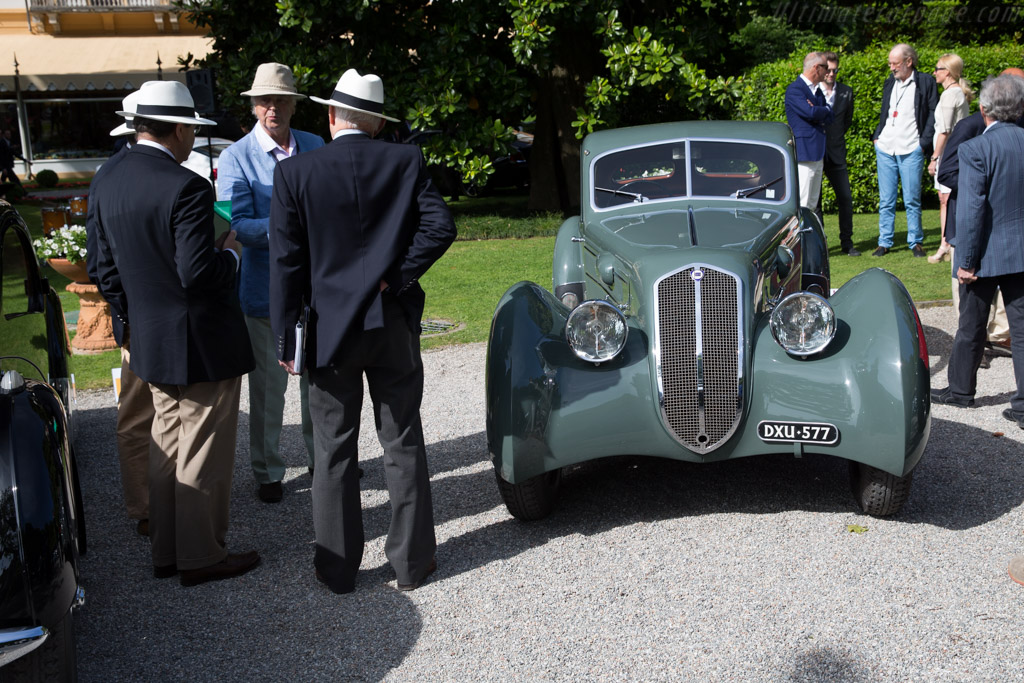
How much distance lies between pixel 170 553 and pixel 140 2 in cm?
3251

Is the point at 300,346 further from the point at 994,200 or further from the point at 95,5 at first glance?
the point at 95,5

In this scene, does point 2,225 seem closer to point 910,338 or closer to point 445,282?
point 910,338

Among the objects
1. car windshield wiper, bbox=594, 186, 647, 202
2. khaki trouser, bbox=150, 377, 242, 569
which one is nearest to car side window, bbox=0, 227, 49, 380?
khaki trouser, bbox=150, 377, 242, 569

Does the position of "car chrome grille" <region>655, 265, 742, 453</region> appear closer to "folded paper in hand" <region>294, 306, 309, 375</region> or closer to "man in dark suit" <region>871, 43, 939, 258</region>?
"folded paper in hand" <region>294, 306, 309, 375</region>

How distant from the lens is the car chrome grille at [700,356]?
15.3 ft

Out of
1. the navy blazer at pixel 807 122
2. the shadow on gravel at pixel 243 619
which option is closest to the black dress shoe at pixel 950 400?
the shadow on gravel at pixel 243 619

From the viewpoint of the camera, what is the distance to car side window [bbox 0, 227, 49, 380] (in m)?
3.98

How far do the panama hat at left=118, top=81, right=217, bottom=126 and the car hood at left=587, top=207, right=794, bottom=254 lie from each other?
95.4 inches

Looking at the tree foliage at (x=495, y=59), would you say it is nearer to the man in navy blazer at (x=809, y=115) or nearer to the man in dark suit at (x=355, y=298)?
the man in navy blazer at (x=809, y=115)

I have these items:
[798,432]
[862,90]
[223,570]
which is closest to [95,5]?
[862,90]

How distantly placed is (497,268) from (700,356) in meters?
7.99

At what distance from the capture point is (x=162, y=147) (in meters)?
4.34

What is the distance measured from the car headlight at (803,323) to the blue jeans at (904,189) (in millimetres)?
7632

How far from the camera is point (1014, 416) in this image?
6316 mm
